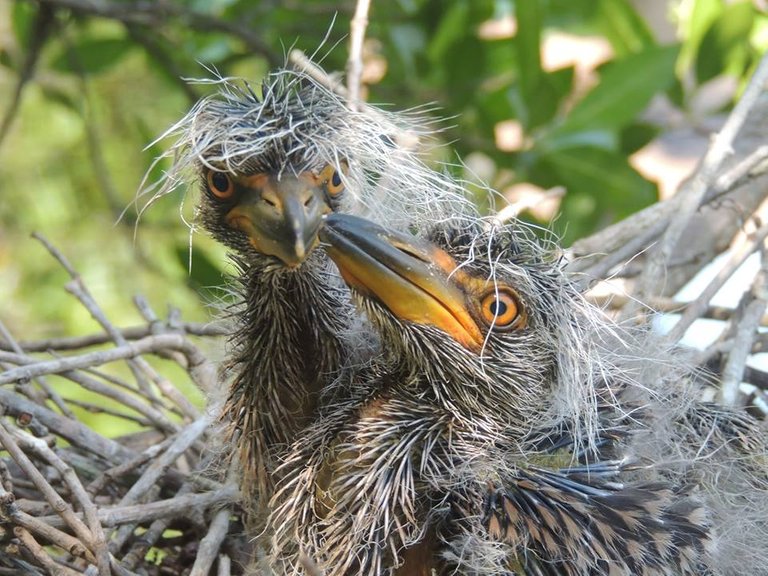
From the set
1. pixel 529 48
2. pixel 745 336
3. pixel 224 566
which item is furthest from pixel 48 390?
pixel 529 48

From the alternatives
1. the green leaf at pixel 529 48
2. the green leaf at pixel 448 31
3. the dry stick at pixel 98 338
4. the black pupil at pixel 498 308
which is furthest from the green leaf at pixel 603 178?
the black pupil at pixel 498 308

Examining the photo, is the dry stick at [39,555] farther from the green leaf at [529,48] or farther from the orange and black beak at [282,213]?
the green leaf at [529,48]

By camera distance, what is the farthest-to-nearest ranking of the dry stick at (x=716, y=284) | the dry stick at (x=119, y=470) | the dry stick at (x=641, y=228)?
the dry stick at (x=641, y=228), the dry stick at (x=716, y=284), the dry stick at (x=119, y=470)

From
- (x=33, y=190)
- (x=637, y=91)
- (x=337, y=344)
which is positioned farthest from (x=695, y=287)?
(x=33, y=190)

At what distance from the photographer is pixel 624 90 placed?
2623mm

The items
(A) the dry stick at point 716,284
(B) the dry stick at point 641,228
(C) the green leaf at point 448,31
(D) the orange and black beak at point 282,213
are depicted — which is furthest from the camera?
(C) the green leaf at point 448,31

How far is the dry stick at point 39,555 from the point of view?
4.73 feet

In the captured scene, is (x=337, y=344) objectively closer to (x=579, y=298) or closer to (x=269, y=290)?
(x=269, y=290)

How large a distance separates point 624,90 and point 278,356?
1510mm

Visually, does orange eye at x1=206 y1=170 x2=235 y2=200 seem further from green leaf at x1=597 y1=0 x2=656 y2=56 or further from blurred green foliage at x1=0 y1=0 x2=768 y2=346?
green leaf at x1=597 y1=0 x2=656 y2=56

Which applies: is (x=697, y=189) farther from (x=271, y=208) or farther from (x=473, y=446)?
(x=271, y=208)

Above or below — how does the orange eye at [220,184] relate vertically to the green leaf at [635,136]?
below

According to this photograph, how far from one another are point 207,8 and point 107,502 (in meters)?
1.57

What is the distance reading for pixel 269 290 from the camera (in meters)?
1.50
